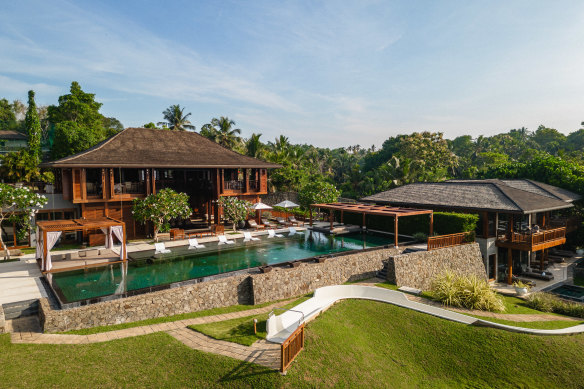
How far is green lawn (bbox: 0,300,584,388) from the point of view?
8016mm

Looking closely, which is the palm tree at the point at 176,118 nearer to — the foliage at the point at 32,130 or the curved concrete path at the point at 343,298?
the foliage at the point at 32,130

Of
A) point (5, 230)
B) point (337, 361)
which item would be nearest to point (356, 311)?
point (337, 361)

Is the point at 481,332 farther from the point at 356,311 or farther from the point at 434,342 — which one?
the point at 356,311

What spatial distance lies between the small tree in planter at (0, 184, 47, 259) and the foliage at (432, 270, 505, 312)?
19796mm

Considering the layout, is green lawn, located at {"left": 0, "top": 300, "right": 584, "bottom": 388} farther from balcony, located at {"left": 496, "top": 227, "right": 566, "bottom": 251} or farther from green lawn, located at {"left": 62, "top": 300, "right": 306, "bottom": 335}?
balcony, located at {"left": 496, "top": 227, "right": 566, "bottom": 251}

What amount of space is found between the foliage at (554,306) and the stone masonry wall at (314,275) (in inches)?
261

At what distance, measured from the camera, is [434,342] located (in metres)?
11.0

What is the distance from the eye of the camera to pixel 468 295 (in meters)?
14.7

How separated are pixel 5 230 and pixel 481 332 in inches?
950

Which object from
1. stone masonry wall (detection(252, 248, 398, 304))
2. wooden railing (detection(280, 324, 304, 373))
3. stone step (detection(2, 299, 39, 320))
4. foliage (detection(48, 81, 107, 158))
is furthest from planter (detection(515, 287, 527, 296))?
foliage (detection(48, 81, 107, 158))

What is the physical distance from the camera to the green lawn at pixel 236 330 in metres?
9.94

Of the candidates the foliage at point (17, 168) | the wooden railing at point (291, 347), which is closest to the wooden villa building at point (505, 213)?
the wooden railing at point (291, 347)

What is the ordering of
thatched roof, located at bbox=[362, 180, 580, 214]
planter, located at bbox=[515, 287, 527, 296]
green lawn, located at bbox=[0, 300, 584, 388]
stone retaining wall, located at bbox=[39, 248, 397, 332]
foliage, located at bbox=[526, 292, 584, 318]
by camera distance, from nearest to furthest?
green lawn, located at bbox=[0, 300, 584, 388] → stone retaining wall, located at bbox=[39, 248, 397, 332] → foliage, located at bbox=[526, 292, 584, 318] → planter, located at bbox=[515, 287, 527, 296] → thatched roof, located at bbox=[362, 180, 580, 214]

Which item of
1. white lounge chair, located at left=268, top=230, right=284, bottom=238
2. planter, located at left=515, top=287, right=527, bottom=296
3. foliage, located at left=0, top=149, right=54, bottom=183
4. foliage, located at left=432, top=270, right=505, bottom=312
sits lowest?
planter, located at left=515, top=287, right=527, bottom=296
